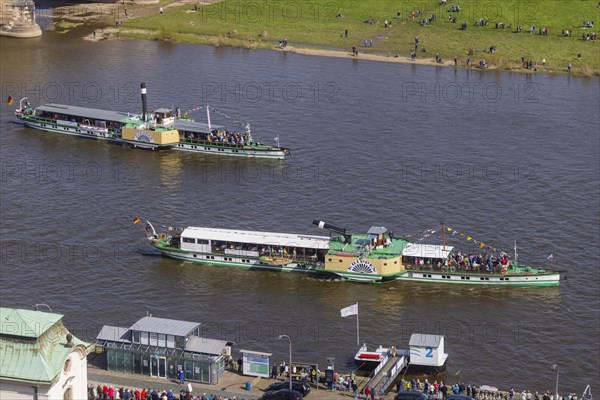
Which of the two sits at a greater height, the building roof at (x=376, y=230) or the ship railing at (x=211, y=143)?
the ship railing at (x=211, y=143)

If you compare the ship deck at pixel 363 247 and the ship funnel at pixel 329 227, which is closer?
the ship deck at pixel 363 247

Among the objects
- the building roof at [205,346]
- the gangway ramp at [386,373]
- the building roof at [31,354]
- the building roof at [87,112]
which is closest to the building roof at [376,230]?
the gangway ramp at [386,373]

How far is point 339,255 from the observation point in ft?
382

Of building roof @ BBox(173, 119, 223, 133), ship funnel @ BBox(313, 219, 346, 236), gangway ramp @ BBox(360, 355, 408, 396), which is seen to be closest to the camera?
gangway ramp @ BBox(360, 355, 408, 396)

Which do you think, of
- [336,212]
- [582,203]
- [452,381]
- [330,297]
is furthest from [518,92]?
[452,381]

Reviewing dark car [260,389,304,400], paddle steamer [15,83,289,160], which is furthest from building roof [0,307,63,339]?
paddle steamer [15,83,289,160]

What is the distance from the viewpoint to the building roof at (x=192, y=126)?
512 ft

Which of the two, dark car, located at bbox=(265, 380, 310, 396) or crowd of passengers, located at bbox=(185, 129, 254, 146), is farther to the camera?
crowd of passengers, located at bbox=(185, 129, 254, 146)

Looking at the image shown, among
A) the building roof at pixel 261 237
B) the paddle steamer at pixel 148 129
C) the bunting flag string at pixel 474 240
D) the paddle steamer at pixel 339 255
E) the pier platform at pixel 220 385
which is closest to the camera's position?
the pier platform at pixel 220 385

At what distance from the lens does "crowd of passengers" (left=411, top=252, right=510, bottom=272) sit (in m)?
116

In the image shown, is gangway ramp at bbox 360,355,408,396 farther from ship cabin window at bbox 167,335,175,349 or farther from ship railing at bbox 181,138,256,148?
ship railing at bbox 181,138,256,148

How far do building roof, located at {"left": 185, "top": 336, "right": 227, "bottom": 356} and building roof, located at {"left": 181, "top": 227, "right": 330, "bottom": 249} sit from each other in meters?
25.0

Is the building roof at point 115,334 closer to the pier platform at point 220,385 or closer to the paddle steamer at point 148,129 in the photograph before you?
the pier platform at point 220,385

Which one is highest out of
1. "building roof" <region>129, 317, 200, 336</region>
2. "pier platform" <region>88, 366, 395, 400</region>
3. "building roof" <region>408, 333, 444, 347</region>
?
"building roof" <region>129, 317, 200, 336</region>
